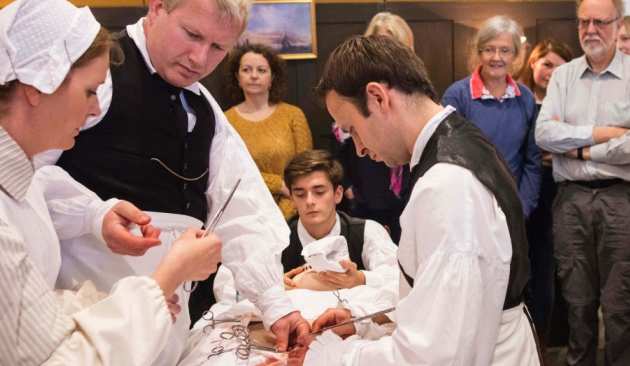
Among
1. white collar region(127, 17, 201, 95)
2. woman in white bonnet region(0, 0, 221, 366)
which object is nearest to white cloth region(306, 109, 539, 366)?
woman in white bonnet region(0, 0, 221, 366)

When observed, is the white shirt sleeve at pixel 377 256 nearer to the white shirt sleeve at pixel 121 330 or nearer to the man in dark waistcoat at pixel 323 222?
the man in dark waistcoat at pixel 323 222

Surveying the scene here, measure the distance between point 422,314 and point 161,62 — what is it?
38.4 inches

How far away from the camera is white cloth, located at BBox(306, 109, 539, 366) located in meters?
1.29

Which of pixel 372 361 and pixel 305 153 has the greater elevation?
pixel 305 153

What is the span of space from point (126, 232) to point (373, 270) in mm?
1183

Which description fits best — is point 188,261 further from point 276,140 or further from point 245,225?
point 276,140

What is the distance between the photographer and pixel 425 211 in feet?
4.42

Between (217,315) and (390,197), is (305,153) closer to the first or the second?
(390,197)

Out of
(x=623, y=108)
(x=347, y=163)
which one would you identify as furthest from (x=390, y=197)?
(x=623, y=108)

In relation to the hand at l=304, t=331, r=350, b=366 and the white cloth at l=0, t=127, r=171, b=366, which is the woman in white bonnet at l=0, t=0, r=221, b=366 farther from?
the hand at l=304, t=331, r=350, b=366

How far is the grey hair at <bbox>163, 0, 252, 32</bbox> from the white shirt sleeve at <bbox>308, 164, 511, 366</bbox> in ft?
2.36

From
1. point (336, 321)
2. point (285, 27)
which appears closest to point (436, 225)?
point (336, 321)

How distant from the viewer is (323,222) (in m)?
2.87

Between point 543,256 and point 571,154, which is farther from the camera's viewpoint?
point 543,256
